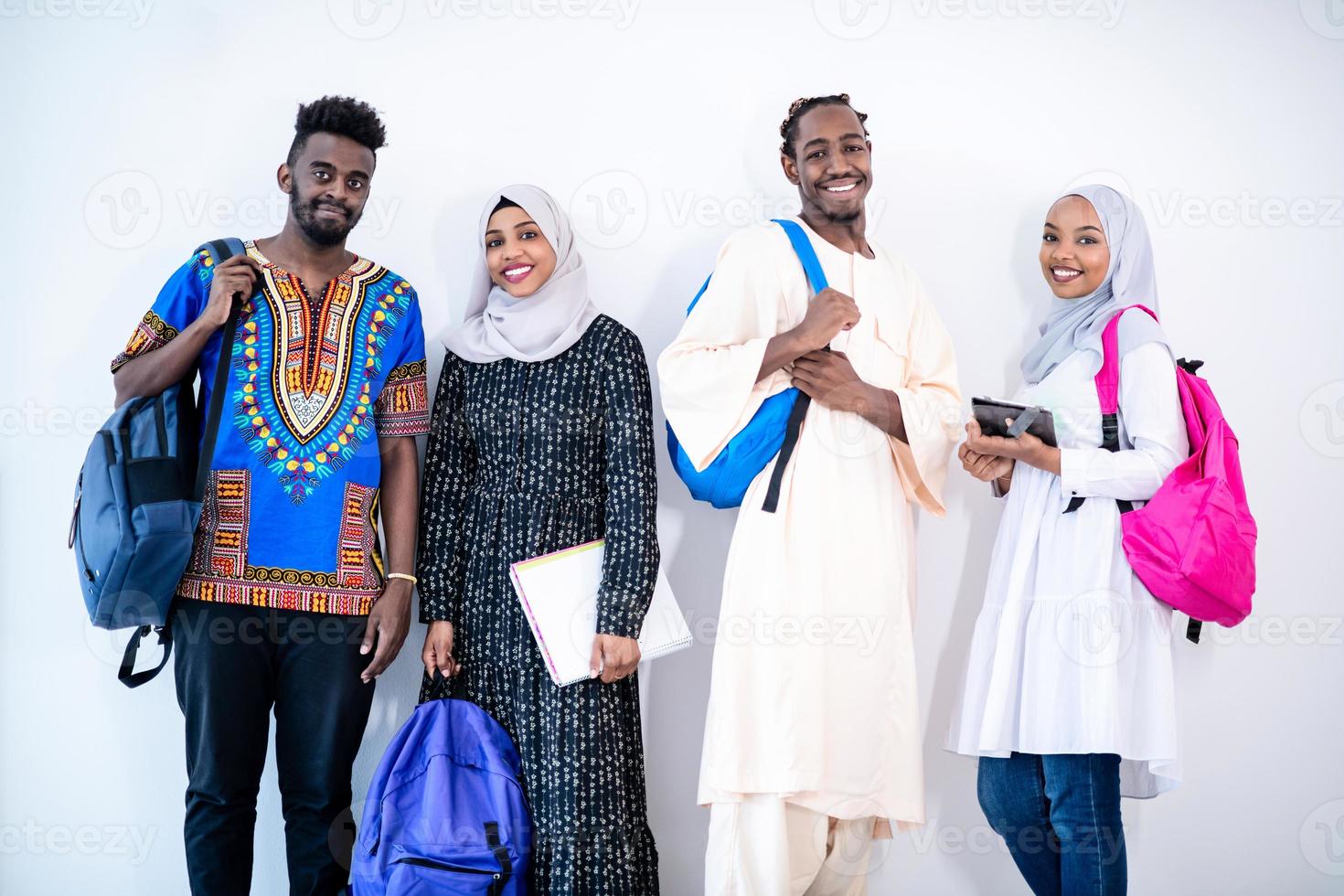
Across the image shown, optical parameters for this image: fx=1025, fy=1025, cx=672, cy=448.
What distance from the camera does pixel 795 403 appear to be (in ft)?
8.02

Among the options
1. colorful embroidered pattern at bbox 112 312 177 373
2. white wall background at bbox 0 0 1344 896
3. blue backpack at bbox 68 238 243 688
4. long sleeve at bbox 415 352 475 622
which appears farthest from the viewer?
white wall background at bbox 0 0 1344 896

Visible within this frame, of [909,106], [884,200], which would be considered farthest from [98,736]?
[909,106]

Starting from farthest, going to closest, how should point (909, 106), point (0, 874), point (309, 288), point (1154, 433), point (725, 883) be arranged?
point (909, 106)
point (0, 874)
point (309, 288)
point (1154, 433)
point (725, 883)

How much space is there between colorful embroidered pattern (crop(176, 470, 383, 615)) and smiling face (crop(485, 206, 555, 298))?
0.70m

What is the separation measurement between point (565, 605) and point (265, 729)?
2.56ft

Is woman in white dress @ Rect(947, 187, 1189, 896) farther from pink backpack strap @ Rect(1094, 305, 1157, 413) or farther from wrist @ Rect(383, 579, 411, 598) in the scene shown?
wrist @ Rect(383, 579, 411, 598)

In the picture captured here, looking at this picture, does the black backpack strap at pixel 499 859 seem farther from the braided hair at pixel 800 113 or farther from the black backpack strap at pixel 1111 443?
the braided hair at pixel 800 113

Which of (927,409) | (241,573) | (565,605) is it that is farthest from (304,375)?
(927,409)

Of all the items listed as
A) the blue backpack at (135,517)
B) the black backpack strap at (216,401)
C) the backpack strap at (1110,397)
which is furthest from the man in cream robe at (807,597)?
the blue backpack at (135,517)

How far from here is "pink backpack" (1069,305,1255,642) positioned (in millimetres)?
2314

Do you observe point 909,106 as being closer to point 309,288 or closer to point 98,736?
point 309,288

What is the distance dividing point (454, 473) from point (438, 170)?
1.01 m

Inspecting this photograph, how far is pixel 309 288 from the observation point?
2.58 m

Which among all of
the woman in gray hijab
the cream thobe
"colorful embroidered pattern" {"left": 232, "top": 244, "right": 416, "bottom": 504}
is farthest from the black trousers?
the cream thobe
